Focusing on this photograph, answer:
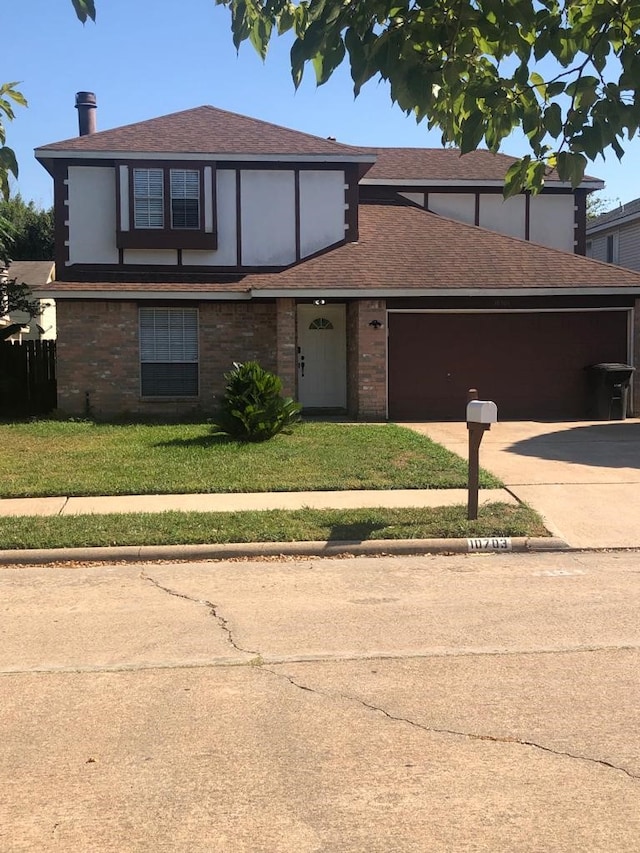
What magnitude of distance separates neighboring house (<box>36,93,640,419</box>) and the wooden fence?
2154mm

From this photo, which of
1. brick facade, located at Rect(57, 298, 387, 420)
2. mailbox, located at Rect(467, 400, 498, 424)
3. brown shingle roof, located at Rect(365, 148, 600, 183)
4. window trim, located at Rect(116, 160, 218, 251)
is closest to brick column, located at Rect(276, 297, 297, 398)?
brick facade, located at Rect(57, 298, 387, 420)

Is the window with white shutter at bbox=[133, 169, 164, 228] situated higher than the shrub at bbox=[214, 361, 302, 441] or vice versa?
the window with white shutter at bbox=[133, 169, 164, 228]

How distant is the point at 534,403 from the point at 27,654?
1470 cm

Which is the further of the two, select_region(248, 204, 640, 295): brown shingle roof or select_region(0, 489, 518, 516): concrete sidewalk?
select_region(248, 204, 640, 295): brown shingle roof

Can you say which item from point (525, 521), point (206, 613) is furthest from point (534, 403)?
point (206, 613)

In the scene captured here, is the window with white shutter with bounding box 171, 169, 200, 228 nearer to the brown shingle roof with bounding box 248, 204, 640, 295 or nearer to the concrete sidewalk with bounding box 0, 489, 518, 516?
the brown shingle roof with bounding box 248, 204, 640, 295

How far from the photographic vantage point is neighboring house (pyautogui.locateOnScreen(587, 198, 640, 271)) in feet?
95.0

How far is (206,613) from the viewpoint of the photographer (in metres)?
6.38

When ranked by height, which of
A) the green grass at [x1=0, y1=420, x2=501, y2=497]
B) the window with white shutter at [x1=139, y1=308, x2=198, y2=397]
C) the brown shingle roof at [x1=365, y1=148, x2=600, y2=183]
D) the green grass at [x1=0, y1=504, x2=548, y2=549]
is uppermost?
the brown shingle roof at [x1=365, y1=148, x2=600, y2=183]

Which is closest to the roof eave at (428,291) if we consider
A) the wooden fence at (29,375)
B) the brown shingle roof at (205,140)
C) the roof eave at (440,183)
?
the brown shingle roof at (205,140)

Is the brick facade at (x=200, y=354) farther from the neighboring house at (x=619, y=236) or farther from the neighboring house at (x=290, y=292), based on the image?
the neighboring house at (x=619, y=236)

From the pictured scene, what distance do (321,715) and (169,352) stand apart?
1536 centimetres

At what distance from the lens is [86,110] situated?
2600 cm

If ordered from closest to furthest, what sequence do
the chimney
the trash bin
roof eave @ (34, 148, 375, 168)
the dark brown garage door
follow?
1. the trash bin
2. the dark brown garage door
3. roof eave @ (34, 148, 375, 168)
4. the chimney
